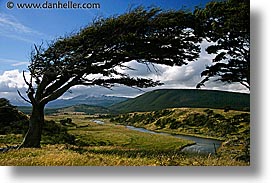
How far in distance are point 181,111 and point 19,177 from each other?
2133 millimetres

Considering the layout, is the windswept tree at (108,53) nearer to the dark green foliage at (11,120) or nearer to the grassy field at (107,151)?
the dark green foliage at (11,120)

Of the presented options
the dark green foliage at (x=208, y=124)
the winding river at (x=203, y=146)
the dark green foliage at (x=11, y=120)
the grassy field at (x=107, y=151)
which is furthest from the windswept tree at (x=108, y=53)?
the winding river at (x=203, y=146)

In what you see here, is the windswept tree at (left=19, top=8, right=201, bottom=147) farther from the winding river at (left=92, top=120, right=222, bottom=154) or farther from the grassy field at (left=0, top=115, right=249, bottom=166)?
the winding river at (left=92, top=120, right=222, bottom=154)

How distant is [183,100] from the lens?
5332 millimetres

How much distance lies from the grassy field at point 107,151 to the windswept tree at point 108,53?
340 mm

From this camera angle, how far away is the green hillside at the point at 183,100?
521 centimetres

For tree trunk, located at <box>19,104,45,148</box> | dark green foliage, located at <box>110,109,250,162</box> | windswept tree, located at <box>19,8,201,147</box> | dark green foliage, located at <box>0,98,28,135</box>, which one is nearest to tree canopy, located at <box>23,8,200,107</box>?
windswept tree, located at <box>19,8,201,147</box>

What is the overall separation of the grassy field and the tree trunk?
4.0 inches

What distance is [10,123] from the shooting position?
5.58 meters

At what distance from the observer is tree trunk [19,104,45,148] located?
221 inches

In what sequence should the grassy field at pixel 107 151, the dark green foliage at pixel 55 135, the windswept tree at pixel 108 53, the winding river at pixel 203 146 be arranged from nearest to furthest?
the grassy field at pixel 107 151
the winding river at pixel 203 146
the windswept tree at pixel 108 53
the dark green foliage at pixel 55 135

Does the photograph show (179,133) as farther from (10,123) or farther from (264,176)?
(10,123)

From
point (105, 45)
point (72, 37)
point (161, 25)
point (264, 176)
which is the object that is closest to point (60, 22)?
point (72, 37)

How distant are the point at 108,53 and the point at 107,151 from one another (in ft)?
4.16
